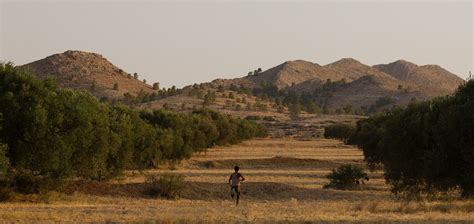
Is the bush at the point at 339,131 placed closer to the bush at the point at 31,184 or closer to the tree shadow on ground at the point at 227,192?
the tree shadow on ground at the point at 227,192

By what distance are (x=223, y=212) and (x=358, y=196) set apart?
1560 cm

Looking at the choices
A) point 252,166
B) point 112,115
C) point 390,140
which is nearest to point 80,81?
point 252,166

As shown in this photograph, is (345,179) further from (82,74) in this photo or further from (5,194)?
(82,74)

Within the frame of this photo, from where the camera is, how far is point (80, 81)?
178m

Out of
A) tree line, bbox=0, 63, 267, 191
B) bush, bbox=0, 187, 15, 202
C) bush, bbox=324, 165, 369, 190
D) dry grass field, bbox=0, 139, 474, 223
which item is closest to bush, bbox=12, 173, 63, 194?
tree line, bbox=0, 63, 267, 191

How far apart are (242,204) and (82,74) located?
15636 cm

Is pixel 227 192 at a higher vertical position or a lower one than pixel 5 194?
lower

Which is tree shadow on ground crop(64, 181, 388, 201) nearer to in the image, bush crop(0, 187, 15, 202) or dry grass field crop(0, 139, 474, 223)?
dry grass field crop(0, 139, 474, 223)

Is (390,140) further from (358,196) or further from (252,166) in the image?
(252,166)

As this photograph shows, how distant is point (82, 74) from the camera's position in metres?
184

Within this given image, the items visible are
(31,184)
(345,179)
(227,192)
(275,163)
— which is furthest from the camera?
(275,163)

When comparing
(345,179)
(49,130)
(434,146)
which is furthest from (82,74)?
(434,146)

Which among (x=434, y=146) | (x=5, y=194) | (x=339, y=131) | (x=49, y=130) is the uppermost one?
(x=339, y=131)

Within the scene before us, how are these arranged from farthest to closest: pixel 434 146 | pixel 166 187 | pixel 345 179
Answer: pixel 345 179 → pixel 166 187 → pixel 434 146
